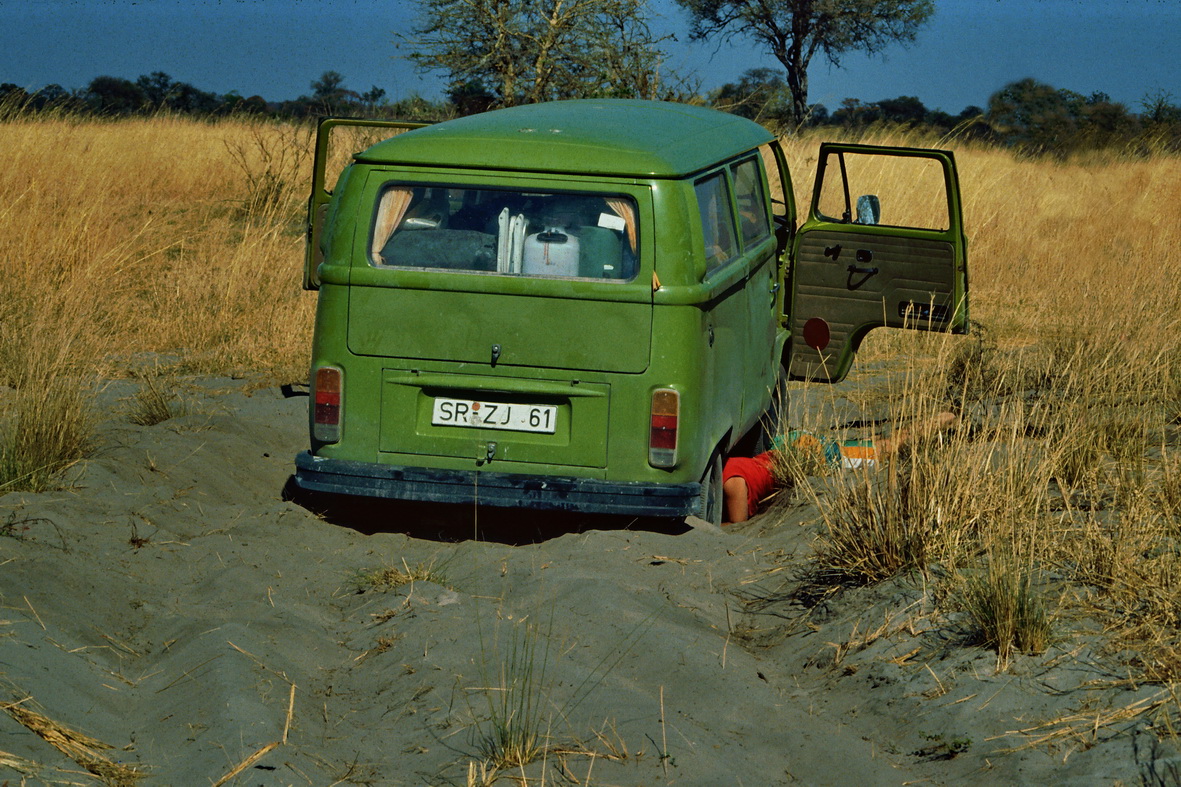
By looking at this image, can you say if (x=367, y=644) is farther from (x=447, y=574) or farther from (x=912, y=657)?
(x=912, y=657)

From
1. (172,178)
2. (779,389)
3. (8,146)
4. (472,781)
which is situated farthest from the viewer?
(172,178)

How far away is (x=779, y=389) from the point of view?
23.0 feet

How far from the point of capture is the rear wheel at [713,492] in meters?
5.29

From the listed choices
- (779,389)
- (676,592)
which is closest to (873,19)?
(779,389)

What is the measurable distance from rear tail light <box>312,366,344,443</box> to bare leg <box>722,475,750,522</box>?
6.51ft

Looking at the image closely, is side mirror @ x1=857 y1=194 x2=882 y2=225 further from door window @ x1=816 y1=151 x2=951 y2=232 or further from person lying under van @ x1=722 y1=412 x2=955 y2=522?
door window @ x1=816 y1=151 x2=951 y2=232

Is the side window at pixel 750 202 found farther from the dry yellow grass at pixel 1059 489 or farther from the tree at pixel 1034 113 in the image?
the tree at pixel 1034 113

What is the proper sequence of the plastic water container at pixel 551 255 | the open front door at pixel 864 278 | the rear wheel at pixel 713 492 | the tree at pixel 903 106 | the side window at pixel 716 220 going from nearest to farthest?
the plastic water container at pixel 551 255
the side window at pixel 716 220
the rear wheel at pixel 713 492
the open front door at pixel 864 278
the tree at pixel 903 106

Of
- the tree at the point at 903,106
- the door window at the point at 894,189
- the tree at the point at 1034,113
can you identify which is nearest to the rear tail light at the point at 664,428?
the door window at the point at 894,189

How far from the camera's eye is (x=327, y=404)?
503 cm

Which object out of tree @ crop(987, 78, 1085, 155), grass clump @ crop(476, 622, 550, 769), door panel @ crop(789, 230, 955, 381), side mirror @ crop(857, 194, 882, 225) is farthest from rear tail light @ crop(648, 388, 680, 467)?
tree @ crop(987, 78, 1085, 155)

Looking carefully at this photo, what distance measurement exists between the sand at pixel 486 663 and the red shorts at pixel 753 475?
51 cm

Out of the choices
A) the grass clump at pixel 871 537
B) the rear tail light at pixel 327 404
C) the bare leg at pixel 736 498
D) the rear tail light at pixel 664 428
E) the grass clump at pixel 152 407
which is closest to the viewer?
the grass clump at pixel 871 537

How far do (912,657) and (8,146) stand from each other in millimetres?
12479
